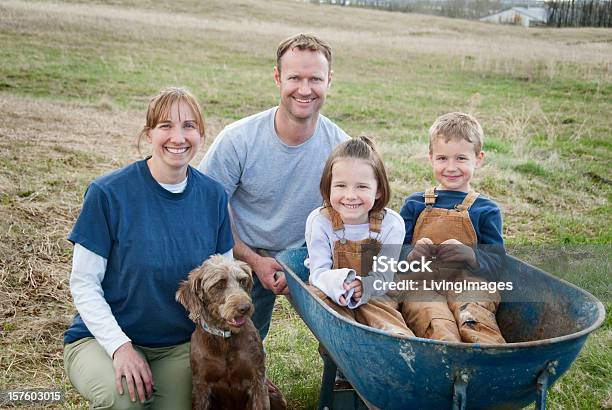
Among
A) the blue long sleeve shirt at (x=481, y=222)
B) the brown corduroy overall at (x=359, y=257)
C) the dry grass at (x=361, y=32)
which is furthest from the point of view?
the dry grass at (x=361, y=32)

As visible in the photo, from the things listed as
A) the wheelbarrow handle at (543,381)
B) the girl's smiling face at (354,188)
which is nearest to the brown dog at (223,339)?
the girl's smiling face at (354,188)

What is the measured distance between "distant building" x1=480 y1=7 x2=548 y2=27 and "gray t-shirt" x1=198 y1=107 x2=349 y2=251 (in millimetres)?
28020

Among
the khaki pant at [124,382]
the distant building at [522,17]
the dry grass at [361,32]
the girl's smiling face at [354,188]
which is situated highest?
the distant building at [522,17]

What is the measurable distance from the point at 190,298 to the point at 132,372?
18.3 inches

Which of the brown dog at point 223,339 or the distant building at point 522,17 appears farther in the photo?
the distant building at point 522,17

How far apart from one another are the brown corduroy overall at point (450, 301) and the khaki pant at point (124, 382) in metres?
1.30

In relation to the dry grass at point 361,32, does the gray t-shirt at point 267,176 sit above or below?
below

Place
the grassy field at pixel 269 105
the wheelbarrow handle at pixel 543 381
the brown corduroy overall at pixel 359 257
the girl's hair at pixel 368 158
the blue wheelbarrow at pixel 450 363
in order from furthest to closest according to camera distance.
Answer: the grassy field at pixel 269 105
the girl's hair at pixel 368 158
the brown corduroy overall at pixel 359 257
the wheelbarrow handle at pixel 543 381
the blue wheelbarrow at pixel 450 363

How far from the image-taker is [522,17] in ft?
124

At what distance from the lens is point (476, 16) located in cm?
4494

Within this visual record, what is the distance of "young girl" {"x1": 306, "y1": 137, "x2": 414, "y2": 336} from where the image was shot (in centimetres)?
340

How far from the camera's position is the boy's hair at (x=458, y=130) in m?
3.80

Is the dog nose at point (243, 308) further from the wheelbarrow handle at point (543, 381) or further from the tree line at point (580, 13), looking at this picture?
the tree line at point (580, 13)

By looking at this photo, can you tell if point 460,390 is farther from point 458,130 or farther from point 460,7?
point 460,7
